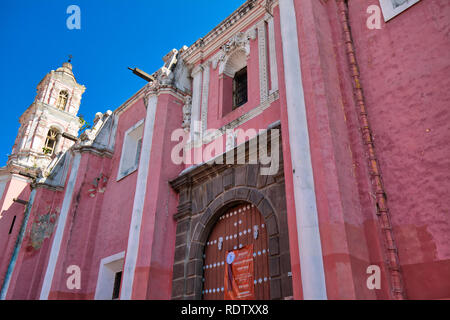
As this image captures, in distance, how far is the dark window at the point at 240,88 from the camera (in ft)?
28.5

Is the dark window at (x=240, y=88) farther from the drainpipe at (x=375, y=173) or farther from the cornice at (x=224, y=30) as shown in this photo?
the drainpipe at (x=375, y=173)

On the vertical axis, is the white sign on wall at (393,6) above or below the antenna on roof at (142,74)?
below

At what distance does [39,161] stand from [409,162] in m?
20.4

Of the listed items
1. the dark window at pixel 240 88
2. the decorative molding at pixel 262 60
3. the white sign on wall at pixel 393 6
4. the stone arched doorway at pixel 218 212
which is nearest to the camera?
the stone arched doorway at pixel 218 212

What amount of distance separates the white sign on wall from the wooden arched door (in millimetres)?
3776

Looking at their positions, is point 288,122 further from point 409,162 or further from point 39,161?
point 39,161

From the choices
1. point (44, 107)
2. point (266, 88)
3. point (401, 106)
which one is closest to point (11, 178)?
point (44, 107)

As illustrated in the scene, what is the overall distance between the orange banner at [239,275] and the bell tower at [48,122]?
53.2 feet

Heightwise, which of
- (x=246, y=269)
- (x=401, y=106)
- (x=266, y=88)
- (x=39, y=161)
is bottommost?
(x=246, y=269)

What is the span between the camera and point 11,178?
18656mm

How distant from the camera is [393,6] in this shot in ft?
19.8

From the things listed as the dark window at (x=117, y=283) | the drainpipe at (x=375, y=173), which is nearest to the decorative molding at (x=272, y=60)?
the drainpipe at (x=375, y=173)

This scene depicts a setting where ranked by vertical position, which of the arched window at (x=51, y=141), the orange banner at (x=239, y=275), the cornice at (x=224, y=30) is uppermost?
the arched window at (x=51, y=141)

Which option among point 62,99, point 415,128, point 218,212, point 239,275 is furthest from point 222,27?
point 62,99
